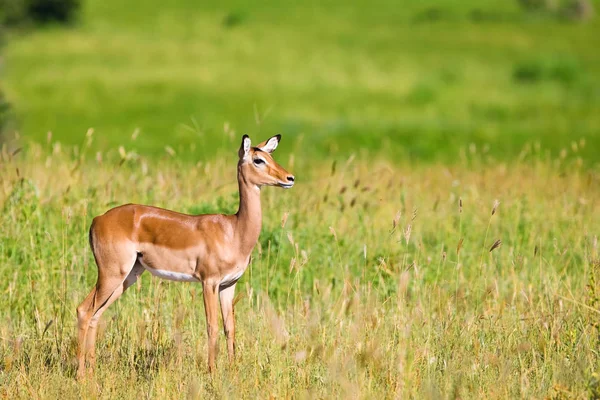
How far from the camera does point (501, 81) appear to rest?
110ft

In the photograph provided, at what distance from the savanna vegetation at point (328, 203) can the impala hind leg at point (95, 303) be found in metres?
0.18

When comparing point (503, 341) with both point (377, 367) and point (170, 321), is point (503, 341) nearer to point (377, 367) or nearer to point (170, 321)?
point (377, 367)

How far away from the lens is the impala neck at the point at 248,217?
5957 mm

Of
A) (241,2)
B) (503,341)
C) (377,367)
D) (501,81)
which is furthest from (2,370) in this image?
(241,2)

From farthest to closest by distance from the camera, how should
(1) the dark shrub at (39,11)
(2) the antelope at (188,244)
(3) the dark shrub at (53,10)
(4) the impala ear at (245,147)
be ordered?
(3) the dark shrub at (53,10) < (1) the dark shrub at (39,11) < (2) the antelope at (188,244) < (4) the impala ear at (245,147)

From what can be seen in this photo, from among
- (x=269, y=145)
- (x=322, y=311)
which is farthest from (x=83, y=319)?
(x=322, y=311)

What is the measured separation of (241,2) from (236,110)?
19.6m

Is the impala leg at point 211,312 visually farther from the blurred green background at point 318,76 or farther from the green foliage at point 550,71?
the green foliage at point 550,71

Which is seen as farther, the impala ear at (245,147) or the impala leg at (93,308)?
the impala leg at (93,308)

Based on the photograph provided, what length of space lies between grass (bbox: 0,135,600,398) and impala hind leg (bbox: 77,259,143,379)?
14 centimetres

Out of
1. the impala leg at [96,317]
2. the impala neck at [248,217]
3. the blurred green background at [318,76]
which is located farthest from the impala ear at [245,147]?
the blurred green background at [318,76]

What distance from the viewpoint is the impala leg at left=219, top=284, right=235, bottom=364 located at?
6090mm

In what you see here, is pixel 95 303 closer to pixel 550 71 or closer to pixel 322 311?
pixel 322 311

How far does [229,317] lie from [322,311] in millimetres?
1707
